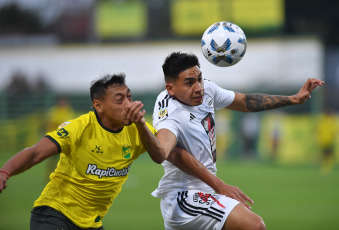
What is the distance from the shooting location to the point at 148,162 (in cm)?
2641

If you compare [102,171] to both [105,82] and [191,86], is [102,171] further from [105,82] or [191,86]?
[191,86]

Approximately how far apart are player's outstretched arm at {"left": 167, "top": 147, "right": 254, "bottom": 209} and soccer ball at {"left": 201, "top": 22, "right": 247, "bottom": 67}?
3.60ft

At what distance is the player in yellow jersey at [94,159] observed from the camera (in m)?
5.07

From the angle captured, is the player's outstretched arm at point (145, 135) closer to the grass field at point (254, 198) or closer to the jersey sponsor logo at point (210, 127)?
the jersey sponsor logo at point (210, 127)

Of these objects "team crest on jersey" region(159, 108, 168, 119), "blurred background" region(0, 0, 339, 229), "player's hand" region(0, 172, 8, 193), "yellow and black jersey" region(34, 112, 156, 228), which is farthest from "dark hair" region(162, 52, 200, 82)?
"blurred background" region(0, 0, 339, 229)

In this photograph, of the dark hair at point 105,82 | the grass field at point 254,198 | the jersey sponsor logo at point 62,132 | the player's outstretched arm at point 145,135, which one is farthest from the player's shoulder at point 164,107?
the grass field at point 254,198

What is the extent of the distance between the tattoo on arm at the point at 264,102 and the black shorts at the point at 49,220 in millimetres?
2426

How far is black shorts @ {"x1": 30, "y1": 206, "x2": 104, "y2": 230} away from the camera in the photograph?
16.5 ft

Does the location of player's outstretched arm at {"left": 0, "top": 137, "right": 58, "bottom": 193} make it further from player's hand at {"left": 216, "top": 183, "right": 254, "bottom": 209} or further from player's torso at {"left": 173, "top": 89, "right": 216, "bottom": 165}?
player's hand at {"left": 216, "top": 183, "right": 254, "bottom": 209}

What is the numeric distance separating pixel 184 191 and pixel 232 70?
2749 centimetres

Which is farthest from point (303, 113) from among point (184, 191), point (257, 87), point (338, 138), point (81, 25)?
point (184, 191)

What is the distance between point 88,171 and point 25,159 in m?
0.79

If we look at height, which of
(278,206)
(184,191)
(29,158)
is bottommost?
(278,206)

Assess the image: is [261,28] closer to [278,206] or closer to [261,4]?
[261,4]
